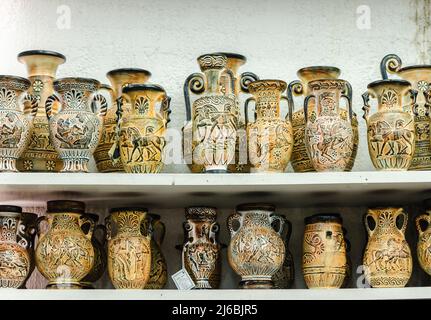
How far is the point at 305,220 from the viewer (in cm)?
195

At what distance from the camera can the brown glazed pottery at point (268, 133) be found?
187cm

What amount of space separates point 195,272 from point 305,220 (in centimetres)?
26

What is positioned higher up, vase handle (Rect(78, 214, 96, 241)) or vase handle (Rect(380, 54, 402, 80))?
vase handle (Rect(380, 54, 402, 80))

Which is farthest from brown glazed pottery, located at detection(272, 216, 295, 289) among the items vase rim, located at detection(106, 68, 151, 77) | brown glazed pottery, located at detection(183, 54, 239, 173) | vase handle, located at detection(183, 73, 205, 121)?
vase rim, located at detection(106, 68, 151, 77)

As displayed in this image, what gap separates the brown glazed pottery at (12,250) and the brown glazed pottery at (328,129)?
0.62m

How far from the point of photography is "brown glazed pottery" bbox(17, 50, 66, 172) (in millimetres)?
1933

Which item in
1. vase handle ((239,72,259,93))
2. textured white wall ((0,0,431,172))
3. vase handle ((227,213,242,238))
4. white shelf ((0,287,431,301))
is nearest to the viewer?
white shelf ((0,287,431,301))

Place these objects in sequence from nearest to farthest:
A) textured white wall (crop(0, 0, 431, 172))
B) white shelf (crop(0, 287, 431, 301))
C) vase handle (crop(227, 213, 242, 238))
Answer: white shelf (crop(0, 287, 431, 301)), vase handle (crop(227, 213, 242, 238)), textured white wall (crop(0, 0, 431, 172))

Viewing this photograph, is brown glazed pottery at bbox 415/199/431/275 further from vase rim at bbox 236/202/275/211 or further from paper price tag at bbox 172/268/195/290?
paper price tag at bbox 172/268/195/290

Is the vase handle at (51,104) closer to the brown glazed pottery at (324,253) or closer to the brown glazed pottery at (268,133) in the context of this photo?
A: the brown glazed pottery at (268,133)

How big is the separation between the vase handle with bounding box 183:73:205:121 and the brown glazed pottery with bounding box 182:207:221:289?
217 millimetres

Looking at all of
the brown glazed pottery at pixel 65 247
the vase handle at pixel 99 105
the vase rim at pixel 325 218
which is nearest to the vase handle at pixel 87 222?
the brown glazed pottery at pixel 65 247

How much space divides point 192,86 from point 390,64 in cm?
45

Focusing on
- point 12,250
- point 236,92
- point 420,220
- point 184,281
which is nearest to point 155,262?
point 184,281
